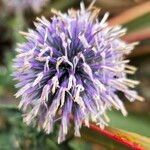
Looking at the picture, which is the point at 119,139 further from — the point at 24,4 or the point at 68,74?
the point at 24,4

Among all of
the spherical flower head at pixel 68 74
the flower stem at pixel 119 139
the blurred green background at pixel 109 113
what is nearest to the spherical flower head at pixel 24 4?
the blurred green background at pixel 109 113

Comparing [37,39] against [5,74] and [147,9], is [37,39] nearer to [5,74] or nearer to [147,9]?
[5,74]

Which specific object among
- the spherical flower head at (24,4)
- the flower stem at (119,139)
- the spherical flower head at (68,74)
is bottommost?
the flower stem at (119,139)

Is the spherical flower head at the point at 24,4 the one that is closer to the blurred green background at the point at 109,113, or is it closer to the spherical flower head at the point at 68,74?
the blurred green background at the point at 109,113

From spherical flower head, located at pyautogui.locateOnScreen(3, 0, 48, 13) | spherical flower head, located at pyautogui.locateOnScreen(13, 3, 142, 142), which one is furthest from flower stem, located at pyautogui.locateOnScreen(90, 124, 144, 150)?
spherical flower head, located at pyautogui.locateOnScreen(3, 0, 48, 13)

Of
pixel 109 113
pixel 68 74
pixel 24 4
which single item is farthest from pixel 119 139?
pixel 24 4

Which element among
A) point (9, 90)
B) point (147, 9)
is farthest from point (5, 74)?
point (147, 9)
